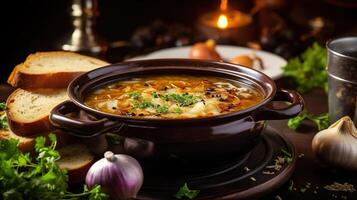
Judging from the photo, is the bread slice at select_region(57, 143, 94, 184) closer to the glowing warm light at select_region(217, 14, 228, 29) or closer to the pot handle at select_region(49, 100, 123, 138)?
the pot handle at select_region(49, 100, 123, 138)

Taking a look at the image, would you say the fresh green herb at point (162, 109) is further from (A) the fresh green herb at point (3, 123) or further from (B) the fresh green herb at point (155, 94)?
(A) the fresh green herb at point (3, 123)

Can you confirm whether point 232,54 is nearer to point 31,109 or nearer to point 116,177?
point 31,109

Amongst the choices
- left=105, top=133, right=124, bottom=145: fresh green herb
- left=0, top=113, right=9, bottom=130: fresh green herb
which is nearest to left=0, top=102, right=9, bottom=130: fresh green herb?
left=0, top=113, right=9, bottom=130: fresh green herb

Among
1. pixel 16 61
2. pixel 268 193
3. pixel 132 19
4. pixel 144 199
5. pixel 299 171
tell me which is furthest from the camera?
pixel 132 19

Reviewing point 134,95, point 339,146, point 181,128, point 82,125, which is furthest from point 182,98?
point 339,146

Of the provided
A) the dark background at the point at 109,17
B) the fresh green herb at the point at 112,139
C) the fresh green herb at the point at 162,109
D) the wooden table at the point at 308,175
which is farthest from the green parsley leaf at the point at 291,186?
the dark background at the point at 109,17

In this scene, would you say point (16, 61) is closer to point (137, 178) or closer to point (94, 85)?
point (94, 85)

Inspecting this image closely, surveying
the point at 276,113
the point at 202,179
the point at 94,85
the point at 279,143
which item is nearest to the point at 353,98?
the point at 279,143
